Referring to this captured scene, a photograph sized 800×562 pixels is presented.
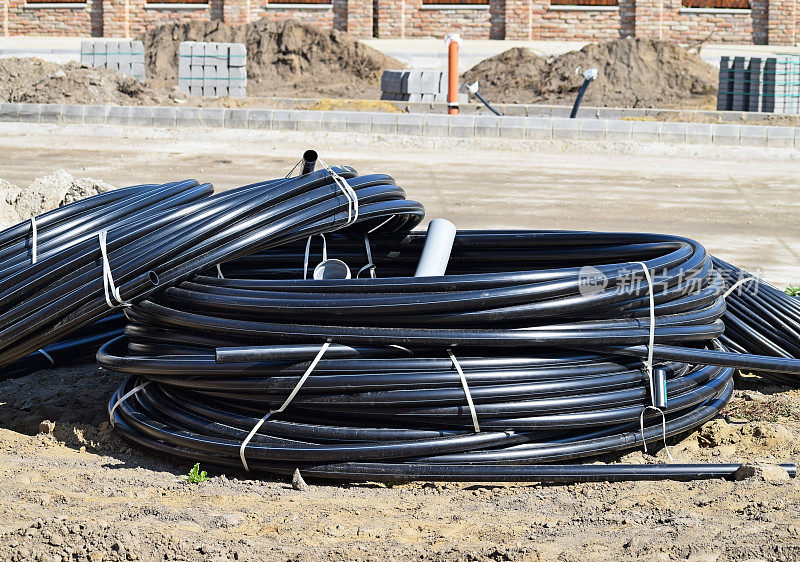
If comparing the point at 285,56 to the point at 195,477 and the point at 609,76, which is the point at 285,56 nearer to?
the point at 609,76

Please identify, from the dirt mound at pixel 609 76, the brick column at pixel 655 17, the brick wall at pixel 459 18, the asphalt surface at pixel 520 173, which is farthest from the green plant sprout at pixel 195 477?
the brick column at pixel 655 17

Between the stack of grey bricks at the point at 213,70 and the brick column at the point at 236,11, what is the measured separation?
6.00 metres

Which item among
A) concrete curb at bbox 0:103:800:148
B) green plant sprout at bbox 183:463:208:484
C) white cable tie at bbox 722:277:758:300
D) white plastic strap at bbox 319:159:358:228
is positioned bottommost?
green plant sprout at bbox 183:463:208:484

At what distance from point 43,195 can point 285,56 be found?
15.4 m

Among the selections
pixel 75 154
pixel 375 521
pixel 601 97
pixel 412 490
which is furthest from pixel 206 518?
pixel 601 97

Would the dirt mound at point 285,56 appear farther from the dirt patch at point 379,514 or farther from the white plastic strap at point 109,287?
the dirt patch at point 379,514

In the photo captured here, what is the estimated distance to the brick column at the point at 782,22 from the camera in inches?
852

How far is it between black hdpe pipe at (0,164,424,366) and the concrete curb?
→ 8.21m

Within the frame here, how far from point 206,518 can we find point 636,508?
1.33m

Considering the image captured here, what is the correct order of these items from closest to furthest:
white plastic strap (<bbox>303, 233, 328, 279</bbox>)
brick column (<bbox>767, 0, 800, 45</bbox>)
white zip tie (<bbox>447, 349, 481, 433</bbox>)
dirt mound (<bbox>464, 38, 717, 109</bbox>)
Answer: white zip tie (<bbox>447, 349, 481, 433</bbox>)
white plastic strap (<bbox>303, 233, 328, 279</bbox>)
dirt mound (<bbox>464, 38, 717, 109</bbox>)
brick column (<bbox>767, 0, 800, 45</bbox>)

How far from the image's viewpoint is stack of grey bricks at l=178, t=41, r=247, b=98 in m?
16.7

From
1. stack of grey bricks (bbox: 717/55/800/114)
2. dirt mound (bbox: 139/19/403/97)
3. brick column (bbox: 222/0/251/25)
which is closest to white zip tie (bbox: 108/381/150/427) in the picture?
stack of grey bricks (bbox: 717/55/800/114)

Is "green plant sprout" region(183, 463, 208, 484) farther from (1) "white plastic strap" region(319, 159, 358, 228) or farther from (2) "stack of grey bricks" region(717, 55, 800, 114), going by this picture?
(2) "stack of grey bricks" region(717, 55, 800, 114)

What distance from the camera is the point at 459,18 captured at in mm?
22672
